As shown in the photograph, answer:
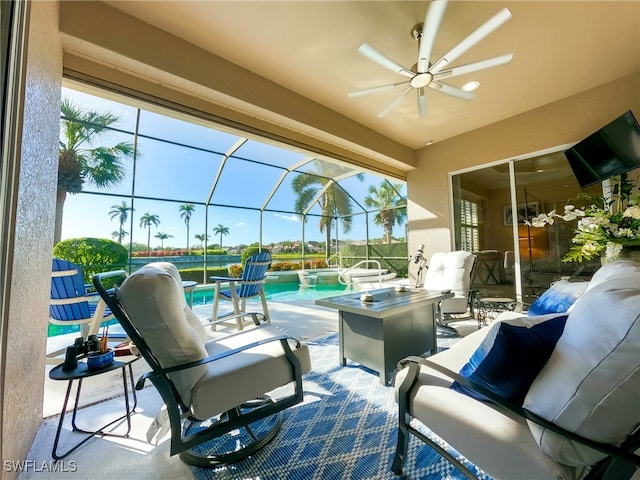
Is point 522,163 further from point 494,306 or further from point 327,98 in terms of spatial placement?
point 327,98

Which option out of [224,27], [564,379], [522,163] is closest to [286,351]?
[564,379]

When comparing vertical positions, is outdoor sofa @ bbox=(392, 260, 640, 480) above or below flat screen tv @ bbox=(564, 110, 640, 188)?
below

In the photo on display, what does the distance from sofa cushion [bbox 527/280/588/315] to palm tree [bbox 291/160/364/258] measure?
19.0ft

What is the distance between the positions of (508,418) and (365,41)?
9.85 ft

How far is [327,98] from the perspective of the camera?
11.0ft

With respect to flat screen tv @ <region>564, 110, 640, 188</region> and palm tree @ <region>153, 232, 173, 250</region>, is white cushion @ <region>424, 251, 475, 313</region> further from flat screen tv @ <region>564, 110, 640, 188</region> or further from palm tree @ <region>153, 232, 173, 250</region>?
palm tree @ <region>153, 232, 173, 250</region>

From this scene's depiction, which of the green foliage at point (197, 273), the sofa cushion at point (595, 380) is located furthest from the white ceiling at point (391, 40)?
the green foliage at point (197, 273)

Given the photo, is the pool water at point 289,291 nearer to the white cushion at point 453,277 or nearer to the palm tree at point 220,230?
the palm tree at point 220,230

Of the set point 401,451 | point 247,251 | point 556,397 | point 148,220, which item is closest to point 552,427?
point 556,397

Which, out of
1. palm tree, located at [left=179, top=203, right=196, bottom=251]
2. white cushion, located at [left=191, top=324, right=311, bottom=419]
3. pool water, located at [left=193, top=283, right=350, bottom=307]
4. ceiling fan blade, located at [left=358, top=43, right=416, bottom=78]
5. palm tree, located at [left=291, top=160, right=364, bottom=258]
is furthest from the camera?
palm tree, located at [left=179, top=203, right=196, bottom=251]

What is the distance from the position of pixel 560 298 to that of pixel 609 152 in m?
2.04

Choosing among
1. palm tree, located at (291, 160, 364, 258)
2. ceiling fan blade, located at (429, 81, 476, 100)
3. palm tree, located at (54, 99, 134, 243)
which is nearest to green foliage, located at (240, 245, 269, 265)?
palm tree, located at (291, 160, 364, 258)

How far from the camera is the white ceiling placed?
83.1 inches

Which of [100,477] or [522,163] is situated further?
[522,163]
